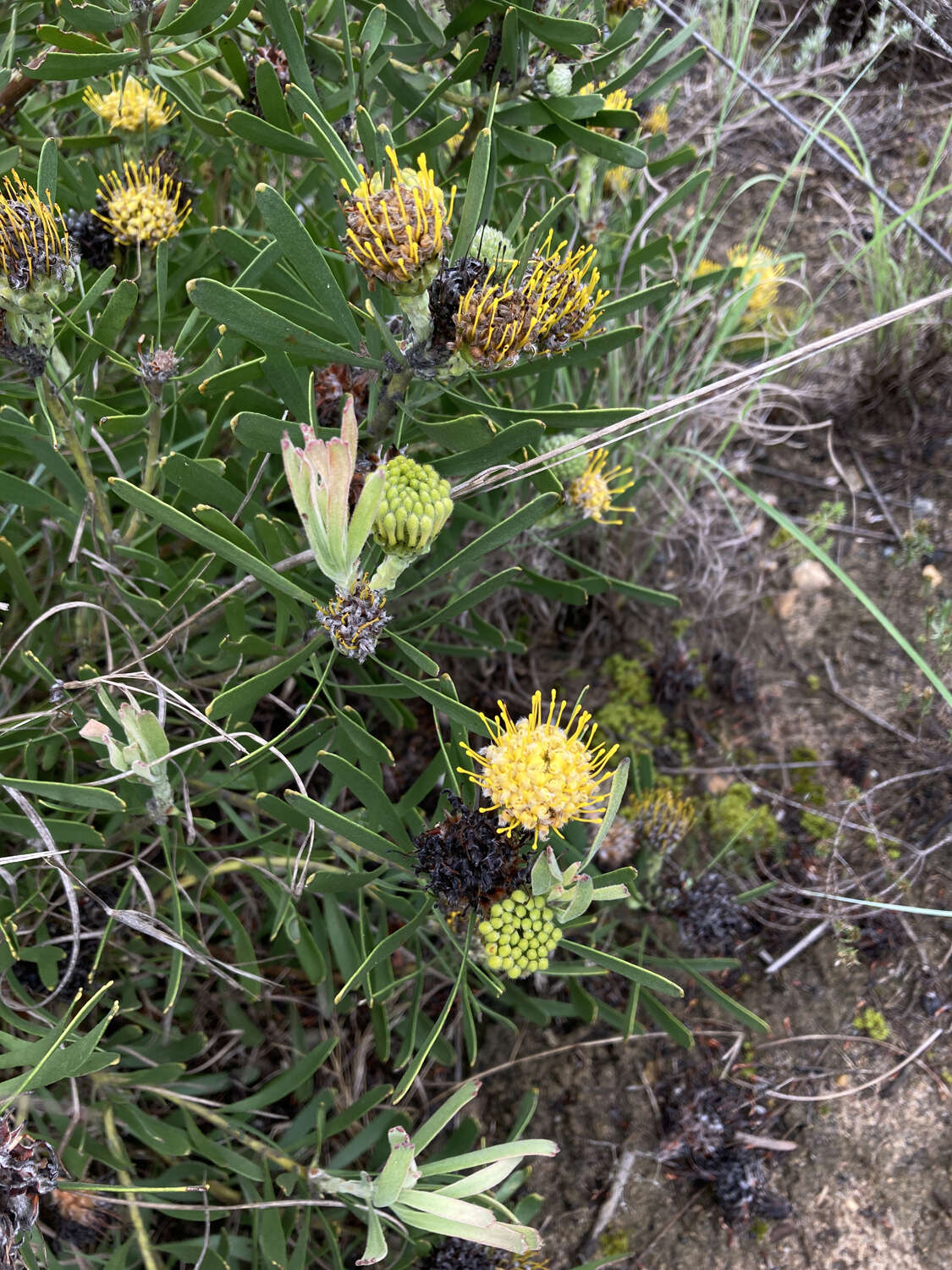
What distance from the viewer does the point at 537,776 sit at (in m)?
1.28

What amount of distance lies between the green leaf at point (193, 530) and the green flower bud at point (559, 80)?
0.92 metres

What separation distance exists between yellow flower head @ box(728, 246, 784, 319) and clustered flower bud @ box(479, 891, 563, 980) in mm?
1611


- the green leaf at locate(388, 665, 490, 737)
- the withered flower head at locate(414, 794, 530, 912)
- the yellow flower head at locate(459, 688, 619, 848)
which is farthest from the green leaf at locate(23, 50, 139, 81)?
the withered flower head at locate(414, 794, 530, 912)

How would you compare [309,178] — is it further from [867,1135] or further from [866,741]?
[867,1135]

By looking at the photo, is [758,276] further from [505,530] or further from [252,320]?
[252,320]

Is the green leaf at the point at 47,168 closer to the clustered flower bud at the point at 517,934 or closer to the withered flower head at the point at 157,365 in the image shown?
the withered flower head at the point at 157,365

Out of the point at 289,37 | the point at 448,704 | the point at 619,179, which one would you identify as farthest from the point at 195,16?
the point at 619,179

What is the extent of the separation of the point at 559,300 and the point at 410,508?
1.10 feet

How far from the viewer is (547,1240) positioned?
5.95 ft

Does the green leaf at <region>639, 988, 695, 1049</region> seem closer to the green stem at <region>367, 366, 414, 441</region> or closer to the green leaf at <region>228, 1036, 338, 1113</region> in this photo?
the green leaf at <region>228, 1036, 338, 1113</region>

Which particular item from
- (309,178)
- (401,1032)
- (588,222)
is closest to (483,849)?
(401,1032)

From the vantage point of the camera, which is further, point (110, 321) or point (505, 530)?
point (110, 321)

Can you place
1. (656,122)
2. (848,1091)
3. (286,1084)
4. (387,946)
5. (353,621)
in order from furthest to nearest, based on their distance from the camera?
(656,122), (848,1091), (286,1084), (387,946), (353,621)

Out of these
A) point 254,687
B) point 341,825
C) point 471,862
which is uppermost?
point 254,687
